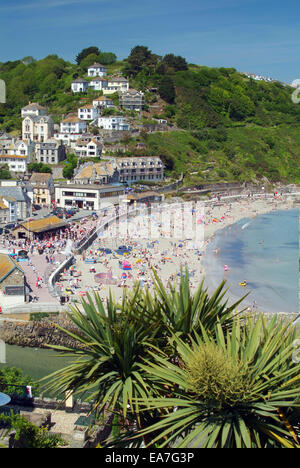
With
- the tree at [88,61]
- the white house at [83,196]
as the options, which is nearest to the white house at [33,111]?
the tree at [88,61]

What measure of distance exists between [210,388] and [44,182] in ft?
154

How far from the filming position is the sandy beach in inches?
1203

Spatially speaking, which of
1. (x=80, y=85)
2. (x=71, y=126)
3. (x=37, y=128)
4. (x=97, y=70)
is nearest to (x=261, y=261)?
(x=71, y=126)

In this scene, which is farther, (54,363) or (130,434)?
(54,363)

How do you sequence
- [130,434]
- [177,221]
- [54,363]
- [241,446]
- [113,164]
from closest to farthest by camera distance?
[241,446] → [130,434] → [54,363] → [177,221] → [113,164]

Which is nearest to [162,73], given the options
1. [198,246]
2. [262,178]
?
[262,178]

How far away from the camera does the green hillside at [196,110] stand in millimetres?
78875

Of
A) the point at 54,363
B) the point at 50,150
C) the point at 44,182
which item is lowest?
the point at 54,363

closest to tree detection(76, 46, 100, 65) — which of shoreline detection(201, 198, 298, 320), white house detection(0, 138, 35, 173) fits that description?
white house detection(0, 138, 35, 173)

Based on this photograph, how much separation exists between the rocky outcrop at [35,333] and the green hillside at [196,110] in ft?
158

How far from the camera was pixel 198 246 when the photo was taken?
4253cm

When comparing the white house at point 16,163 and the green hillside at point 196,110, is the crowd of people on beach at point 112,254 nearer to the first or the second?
the white house at point 16,163

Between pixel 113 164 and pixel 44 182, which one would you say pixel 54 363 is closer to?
pixel 44 182

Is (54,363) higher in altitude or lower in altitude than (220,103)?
lower
